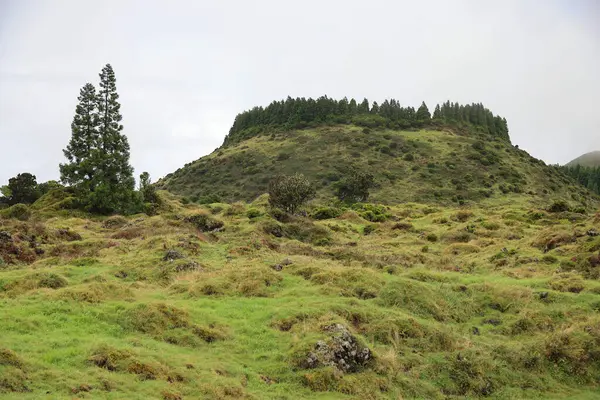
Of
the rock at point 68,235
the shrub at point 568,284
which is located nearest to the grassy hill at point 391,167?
the rock at point 68,235

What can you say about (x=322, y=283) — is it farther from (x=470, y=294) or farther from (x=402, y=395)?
(x=402, y=395)

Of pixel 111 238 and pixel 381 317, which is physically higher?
pixel 111 238

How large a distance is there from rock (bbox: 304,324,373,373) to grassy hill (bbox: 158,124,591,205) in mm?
78798

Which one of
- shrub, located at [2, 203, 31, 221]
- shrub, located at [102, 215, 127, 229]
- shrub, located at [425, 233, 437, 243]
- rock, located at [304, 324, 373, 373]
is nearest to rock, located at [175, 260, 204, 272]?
rock, located at [304, 324, 373, 373]

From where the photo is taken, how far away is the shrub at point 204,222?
4697cm

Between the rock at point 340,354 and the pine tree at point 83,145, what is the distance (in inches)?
1988

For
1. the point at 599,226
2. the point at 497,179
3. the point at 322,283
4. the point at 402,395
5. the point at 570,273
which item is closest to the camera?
the point at 402,395

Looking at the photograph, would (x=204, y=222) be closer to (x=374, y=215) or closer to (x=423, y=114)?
(x=374, y=215)

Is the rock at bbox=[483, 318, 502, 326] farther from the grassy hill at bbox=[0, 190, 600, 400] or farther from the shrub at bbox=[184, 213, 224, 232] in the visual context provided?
the shrub at bbox=[184, 213, 224, 232]

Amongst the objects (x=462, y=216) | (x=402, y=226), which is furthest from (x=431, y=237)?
(x=462, y=216)

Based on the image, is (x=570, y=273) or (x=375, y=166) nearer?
(x=570, y=273)

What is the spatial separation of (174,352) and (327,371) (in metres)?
5.41

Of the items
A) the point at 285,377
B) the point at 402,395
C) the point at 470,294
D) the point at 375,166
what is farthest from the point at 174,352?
the point at 375,166

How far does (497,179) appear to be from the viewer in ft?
388
